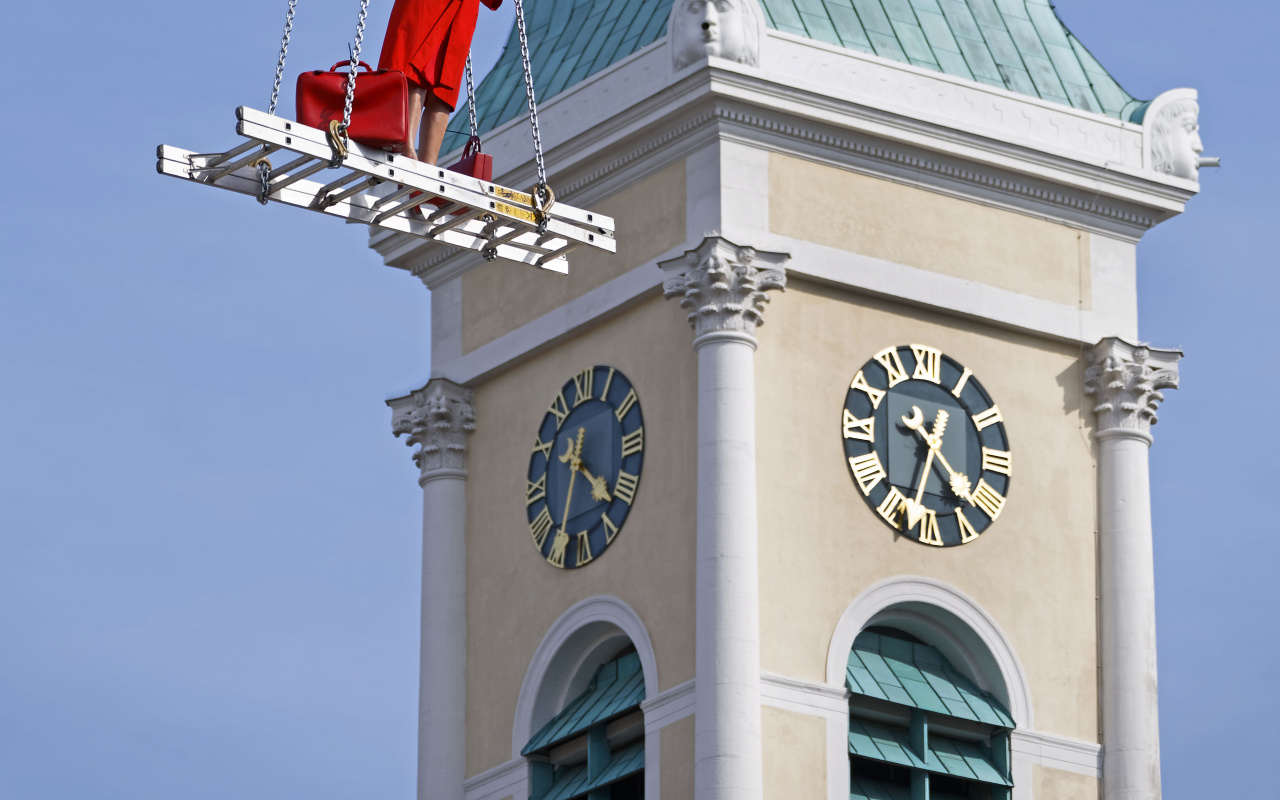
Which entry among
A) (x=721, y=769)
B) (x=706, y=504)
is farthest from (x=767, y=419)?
(x=721, y=769)

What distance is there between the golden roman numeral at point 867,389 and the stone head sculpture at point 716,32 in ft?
11.3

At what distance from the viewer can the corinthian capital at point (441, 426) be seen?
47625 mm

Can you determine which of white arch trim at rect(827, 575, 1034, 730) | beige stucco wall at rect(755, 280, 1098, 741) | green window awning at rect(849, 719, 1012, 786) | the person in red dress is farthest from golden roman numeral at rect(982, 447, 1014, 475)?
the person in red dress

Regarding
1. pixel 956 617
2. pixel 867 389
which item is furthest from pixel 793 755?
pixel 867 389

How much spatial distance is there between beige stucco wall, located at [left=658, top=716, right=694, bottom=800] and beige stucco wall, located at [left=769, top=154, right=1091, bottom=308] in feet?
18.0

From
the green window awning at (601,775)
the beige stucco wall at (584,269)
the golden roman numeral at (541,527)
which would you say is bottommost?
the green window awning at (601,775)

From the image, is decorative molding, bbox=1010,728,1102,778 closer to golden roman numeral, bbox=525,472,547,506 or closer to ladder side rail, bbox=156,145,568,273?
golden roman numeral, bbox=525,472,547,506

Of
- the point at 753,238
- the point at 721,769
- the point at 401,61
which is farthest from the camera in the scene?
the point at 753,238

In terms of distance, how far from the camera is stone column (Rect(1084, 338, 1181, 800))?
45.3 m

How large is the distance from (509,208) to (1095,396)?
11.4m

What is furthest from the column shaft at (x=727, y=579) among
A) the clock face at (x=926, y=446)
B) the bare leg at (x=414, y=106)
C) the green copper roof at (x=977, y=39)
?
the bare leg at (x=414, y=106)

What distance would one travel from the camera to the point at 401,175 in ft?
119

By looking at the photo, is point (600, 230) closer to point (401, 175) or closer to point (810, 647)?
point (401, 175)

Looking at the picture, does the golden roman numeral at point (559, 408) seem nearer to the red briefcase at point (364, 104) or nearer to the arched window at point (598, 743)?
the arched window at point (598, 743)
